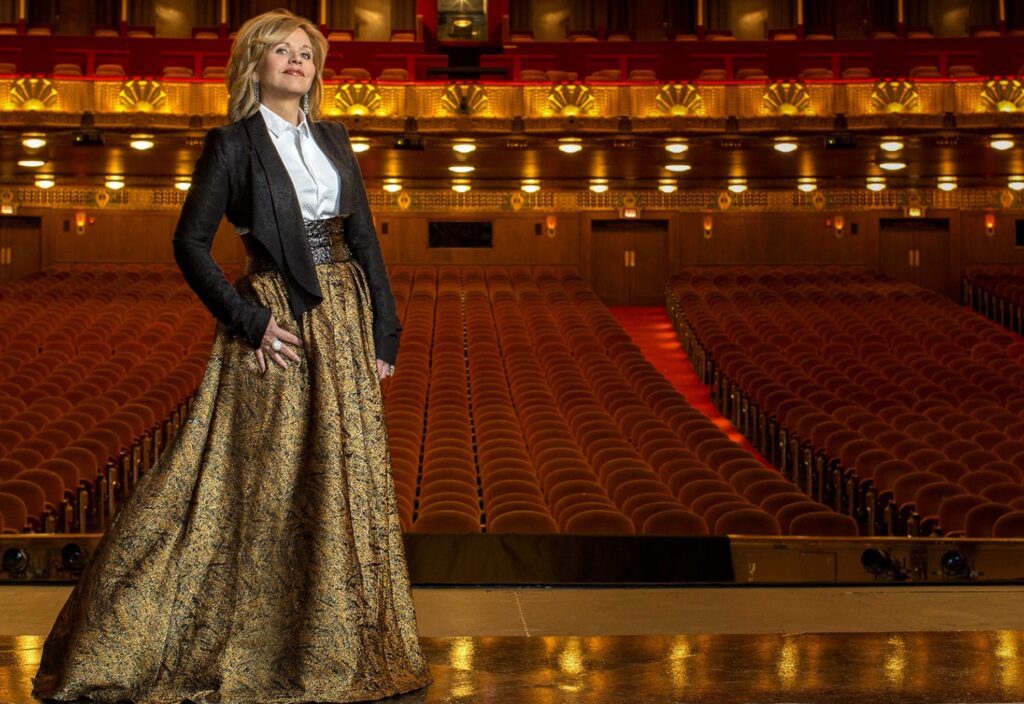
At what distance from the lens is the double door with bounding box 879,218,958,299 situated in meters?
17.6

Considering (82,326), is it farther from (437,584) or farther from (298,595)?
(298,595)

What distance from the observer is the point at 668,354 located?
14156 millimetres

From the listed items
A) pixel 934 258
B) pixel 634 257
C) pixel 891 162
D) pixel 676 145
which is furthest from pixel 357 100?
pixel 934 258

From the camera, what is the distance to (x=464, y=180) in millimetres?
16891

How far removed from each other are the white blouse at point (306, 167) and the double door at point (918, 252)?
16162 mm

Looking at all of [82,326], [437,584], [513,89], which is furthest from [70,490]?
[513,89]

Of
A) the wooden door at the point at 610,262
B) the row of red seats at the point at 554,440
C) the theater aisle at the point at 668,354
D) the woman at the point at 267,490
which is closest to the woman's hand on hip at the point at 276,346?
the woman at the point at 267,490

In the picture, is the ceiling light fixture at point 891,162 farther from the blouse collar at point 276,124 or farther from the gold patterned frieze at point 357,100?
the blouse collar at point 276,124

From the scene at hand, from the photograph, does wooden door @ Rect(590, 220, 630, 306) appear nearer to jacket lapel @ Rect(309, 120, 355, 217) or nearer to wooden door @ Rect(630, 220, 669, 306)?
wooden door @ Rect(630, 220, 669, 306)

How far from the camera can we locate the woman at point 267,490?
2.06m

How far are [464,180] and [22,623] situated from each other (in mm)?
14236

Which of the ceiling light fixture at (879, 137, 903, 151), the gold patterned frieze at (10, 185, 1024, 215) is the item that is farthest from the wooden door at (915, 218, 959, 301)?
the ceiling light fixture at (879, 137, 903, 151)

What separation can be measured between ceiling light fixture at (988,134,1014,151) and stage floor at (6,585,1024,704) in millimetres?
11082

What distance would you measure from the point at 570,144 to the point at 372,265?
468 inches
